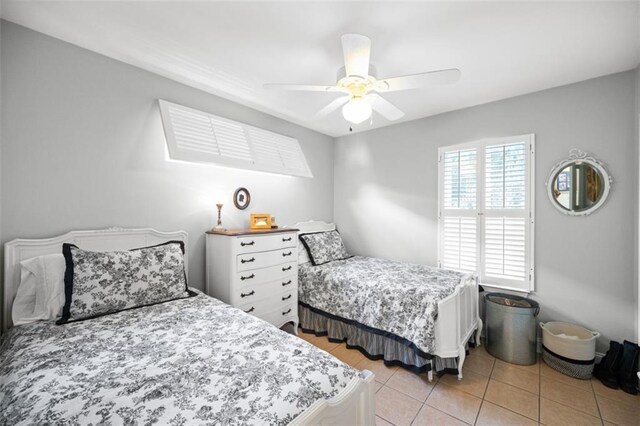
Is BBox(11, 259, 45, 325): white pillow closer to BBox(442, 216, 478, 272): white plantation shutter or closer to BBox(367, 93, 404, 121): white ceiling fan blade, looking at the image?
BBox(367, 93, 404, 121): white ceiling fan blade

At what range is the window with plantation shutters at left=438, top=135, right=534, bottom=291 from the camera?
8.82 ft

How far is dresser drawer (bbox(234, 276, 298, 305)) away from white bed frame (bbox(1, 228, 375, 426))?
0.64 meters

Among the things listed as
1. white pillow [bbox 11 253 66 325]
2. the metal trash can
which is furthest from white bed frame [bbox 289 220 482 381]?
white pillow [bbox 11 253 66 325]

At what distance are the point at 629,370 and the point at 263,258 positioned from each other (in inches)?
122

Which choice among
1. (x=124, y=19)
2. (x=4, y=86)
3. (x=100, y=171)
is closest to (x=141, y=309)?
(x=100, y=171)

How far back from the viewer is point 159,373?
1120mm

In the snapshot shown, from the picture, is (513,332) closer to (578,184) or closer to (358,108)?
(578,184)

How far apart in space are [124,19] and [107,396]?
208cm

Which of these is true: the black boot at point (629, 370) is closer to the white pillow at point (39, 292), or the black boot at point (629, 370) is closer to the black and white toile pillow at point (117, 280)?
the black and white toile pillow at point (117, 280)

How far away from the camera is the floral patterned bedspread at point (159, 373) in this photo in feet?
3.01

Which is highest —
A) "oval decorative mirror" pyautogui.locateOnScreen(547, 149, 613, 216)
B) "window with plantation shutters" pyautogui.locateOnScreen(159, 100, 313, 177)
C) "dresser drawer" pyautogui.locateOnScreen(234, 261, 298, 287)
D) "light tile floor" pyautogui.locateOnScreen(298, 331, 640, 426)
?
"window with plantation shutters" pyautogui.locateOnScreen(159, 100, 313, 177)

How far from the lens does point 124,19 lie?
65.7 inches

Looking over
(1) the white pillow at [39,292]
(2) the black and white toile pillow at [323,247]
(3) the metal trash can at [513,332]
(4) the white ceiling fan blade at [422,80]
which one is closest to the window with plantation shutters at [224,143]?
(2) the black and white toile pillow at [323,247]

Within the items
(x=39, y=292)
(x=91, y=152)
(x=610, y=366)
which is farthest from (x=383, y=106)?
(x=610, y=366)
